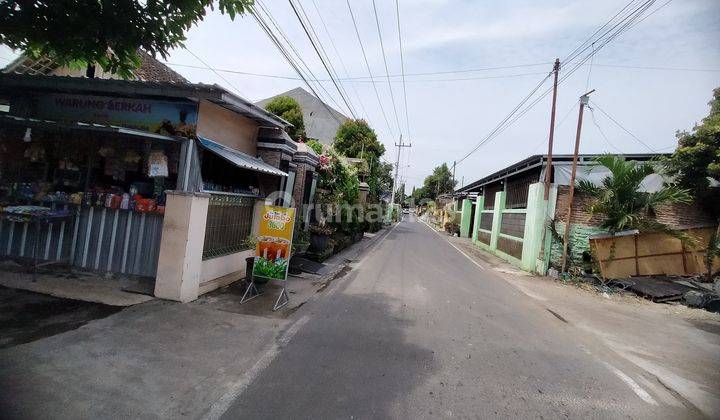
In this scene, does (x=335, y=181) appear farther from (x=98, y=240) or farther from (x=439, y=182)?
(x=439, y=182)

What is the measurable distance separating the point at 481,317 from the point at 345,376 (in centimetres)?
383

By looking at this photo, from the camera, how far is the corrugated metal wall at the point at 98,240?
6.36 m

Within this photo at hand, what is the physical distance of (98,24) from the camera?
14.0 ft

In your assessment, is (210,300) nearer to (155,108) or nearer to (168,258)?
(168,258)

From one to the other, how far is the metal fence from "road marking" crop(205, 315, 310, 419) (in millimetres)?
2532

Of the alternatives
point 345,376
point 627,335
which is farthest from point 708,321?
point 345,376

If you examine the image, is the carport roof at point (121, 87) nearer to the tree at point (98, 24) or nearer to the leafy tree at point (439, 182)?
the tree at point (98, 24)

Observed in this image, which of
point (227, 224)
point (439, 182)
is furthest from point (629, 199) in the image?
point (439, 182)

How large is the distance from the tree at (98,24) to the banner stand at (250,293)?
3.77 metres

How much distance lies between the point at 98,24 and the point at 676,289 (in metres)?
13.7

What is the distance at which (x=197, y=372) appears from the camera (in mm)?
3686

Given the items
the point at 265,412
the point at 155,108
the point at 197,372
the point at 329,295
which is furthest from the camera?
the point at 329,295

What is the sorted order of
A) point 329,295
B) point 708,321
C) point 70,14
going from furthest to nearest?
point 708,321, point 329,295, point 70,14

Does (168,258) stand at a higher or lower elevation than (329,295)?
higher
